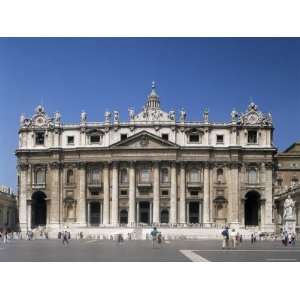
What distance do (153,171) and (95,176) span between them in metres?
6.44

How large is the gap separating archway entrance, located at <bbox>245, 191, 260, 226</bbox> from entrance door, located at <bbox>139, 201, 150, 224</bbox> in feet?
34.9

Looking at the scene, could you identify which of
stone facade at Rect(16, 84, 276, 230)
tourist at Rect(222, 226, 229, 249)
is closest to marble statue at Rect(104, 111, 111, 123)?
stone facade at Rect(16, 84, 276, 230)

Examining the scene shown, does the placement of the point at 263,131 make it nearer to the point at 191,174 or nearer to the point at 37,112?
the point at 191,174

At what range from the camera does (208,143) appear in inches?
2778

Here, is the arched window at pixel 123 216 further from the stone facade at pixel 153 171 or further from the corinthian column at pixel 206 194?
the corinthian column at pixel 206 194

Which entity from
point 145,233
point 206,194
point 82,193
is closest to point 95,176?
point 82,193

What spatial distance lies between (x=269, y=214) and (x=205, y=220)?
6718 millimetres

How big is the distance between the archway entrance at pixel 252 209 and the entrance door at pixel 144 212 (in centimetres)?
1064

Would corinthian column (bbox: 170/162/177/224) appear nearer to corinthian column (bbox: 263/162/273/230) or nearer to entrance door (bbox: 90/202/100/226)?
entrance door (bbox: 90/202/100/226)

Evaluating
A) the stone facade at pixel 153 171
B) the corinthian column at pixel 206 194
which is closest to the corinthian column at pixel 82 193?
the stone facade at pixel 153 171

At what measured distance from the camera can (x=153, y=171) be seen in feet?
227

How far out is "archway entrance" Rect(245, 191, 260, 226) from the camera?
71.4 meters

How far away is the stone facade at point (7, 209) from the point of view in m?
70.6
